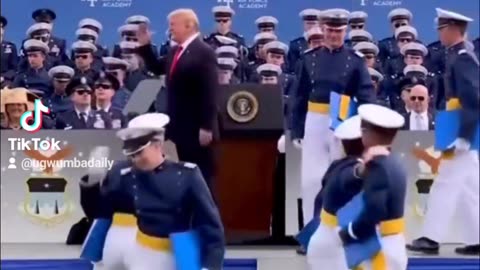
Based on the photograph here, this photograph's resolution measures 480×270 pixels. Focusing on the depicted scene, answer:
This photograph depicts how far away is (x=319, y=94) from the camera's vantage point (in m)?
5.54

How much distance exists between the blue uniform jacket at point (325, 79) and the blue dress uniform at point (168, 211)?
0.51 m

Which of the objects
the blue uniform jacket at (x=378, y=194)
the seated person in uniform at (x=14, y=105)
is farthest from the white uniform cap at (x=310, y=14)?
the seated person in uniform at (x=14, y=105)

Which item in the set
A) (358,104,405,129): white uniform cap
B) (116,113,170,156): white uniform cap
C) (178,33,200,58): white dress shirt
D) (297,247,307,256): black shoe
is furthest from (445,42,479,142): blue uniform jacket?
(116,113,170,156): white uniform cap

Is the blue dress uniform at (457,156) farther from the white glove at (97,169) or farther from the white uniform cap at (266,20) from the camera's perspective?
the white glove at (97,169)

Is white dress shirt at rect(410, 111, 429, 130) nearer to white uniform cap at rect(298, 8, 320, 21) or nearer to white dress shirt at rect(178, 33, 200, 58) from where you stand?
white uniform cap at rect(298, 8, 320, 21)

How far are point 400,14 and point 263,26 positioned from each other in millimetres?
524

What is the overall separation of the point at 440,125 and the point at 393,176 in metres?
0.35

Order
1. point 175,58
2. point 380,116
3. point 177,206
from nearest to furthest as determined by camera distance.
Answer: point 177,206
point 380,116
point 175,58

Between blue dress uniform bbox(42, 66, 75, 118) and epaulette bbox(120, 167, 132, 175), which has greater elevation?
blue dress uniform bbox(42, 66, 75, 118)

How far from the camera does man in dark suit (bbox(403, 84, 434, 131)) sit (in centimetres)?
547

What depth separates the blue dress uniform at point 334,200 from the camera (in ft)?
17.6

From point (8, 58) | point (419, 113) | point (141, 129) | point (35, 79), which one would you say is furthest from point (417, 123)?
point (8, 58)

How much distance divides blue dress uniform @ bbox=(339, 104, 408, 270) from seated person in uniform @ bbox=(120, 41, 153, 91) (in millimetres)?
837

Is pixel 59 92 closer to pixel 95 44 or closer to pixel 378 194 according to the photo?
pixel 95 44
